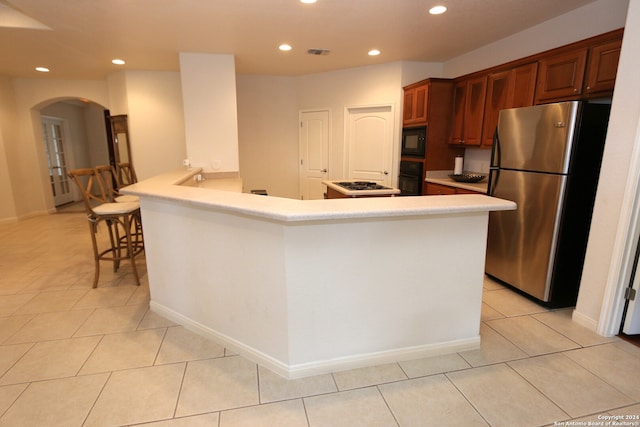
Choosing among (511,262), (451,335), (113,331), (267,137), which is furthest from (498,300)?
(267,137)

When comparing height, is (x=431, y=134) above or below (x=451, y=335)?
above

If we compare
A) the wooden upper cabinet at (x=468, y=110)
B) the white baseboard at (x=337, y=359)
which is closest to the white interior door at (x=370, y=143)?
the wooden upper cabinet at (x=468, y=110)

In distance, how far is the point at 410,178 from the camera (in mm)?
4812

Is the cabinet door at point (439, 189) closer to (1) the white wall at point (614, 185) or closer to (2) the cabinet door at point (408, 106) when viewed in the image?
(2) the cabinet door at point (408, 106)

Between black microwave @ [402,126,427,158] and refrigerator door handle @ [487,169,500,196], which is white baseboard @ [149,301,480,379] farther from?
black microwave @ [402,126,427,158]

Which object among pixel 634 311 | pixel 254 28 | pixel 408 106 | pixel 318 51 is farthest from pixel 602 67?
pixel 254 28

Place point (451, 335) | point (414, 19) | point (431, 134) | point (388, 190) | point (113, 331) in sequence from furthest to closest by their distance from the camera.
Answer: point (431, 134)
point (388, 190)
point (414, 19)
point (113, 331)
point (451, 335)

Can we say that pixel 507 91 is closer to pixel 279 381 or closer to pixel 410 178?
pixel 410 178

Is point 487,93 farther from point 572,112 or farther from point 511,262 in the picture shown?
point 511,262

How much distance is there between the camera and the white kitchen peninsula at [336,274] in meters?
1.83

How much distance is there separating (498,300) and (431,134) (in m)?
2.40

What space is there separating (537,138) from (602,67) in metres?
0.72

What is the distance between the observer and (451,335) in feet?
7.20

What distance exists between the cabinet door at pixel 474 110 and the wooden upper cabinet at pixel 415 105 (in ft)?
1.71
